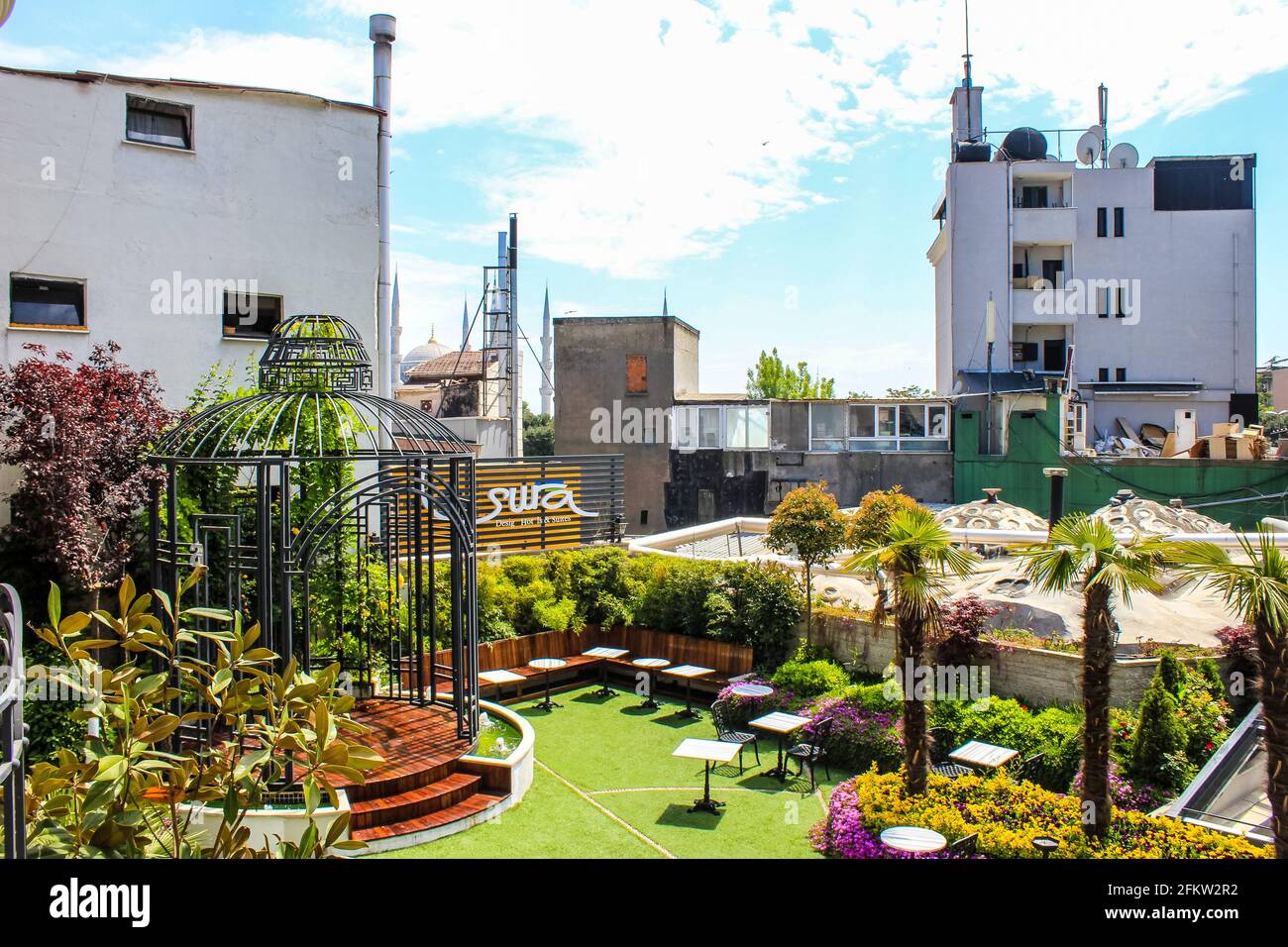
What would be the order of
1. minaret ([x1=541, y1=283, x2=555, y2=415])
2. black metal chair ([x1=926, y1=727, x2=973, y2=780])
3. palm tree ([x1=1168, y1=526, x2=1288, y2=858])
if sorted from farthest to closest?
minaret ([x1=541, y1=283, x2=555, y2=415]) → black metal chair ([x1=926, y1=727, x2=973, y2=780]) → palm tree ([x1=1168, y1=526, x2=1288, y2=858])

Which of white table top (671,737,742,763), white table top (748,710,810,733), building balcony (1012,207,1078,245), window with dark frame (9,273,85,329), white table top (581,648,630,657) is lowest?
white table top (581,648,630,657)

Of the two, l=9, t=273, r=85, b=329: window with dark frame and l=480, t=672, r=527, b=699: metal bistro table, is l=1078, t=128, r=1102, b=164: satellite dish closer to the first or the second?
l=480, t=672, r=527, b=699: metal bistro table

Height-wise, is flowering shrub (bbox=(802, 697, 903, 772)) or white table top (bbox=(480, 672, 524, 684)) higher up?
white table top (bbox=(480, 672, 524, 684))

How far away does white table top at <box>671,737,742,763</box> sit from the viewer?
10617 mm

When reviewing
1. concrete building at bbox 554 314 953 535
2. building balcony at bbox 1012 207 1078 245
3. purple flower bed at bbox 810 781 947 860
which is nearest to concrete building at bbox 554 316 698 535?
concrete building at bbox 554 314 953 535

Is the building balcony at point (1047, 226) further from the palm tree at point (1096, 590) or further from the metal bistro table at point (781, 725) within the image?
the palm tree at point (1096, 590)

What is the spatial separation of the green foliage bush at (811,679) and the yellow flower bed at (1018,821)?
3270 mm

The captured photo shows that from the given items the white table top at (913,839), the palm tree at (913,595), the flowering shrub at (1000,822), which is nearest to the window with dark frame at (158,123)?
the palm tree at (913,595)

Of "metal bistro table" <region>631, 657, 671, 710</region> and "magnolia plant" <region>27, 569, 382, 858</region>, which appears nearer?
"magnolia plant" <region>27, 569, 382, 858</region>

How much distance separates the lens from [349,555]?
12531mm

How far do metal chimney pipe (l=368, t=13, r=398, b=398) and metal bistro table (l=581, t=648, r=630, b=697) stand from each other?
21.9 feet

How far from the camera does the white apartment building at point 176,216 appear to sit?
47.9ft
